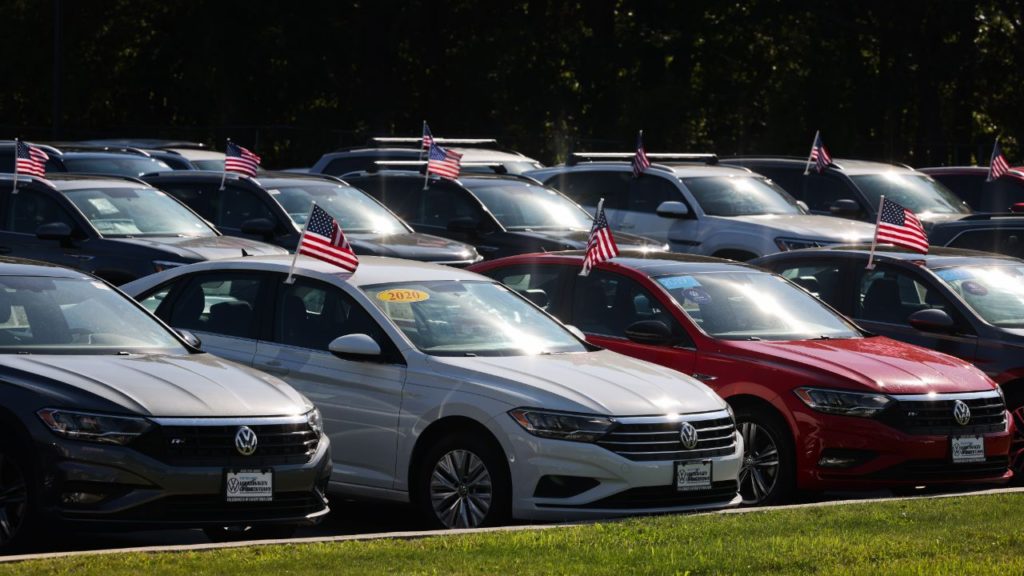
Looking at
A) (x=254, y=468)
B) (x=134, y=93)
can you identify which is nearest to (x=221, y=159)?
(x=254, y=468)

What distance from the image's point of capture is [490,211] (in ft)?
72.2

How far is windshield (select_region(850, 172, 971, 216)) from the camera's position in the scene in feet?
78.0

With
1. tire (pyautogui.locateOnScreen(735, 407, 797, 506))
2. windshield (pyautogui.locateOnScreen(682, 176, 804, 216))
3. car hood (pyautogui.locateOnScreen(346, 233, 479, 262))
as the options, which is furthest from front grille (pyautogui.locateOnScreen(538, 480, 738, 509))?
windshield (pyautogui.locateOnScreen(682, 176, 804, 216))

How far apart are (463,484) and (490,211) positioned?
461 inches

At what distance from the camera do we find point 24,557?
829 cm

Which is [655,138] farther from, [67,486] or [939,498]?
[67,486]

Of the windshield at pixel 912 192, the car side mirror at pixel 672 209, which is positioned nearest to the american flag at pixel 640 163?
the car side mirror at pixel 672 209

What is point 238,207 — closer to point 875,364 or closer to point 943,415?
point 875,364

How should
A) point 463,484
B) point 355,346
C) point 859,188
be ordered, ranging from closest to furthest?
point 463,484 < point 355,346 < point 859,188

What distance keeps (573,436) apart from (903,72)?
3486cm

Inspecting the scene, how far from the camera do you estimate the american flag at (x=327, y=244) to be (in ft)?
39.3

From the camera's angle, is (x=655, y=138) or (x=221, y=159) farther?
(x=655, y=138)

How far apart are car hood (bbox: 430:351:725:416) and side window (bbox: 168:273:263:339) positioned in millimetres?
1589

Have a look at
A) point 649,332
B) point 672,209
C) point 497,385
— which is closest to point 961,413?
point 649,332
